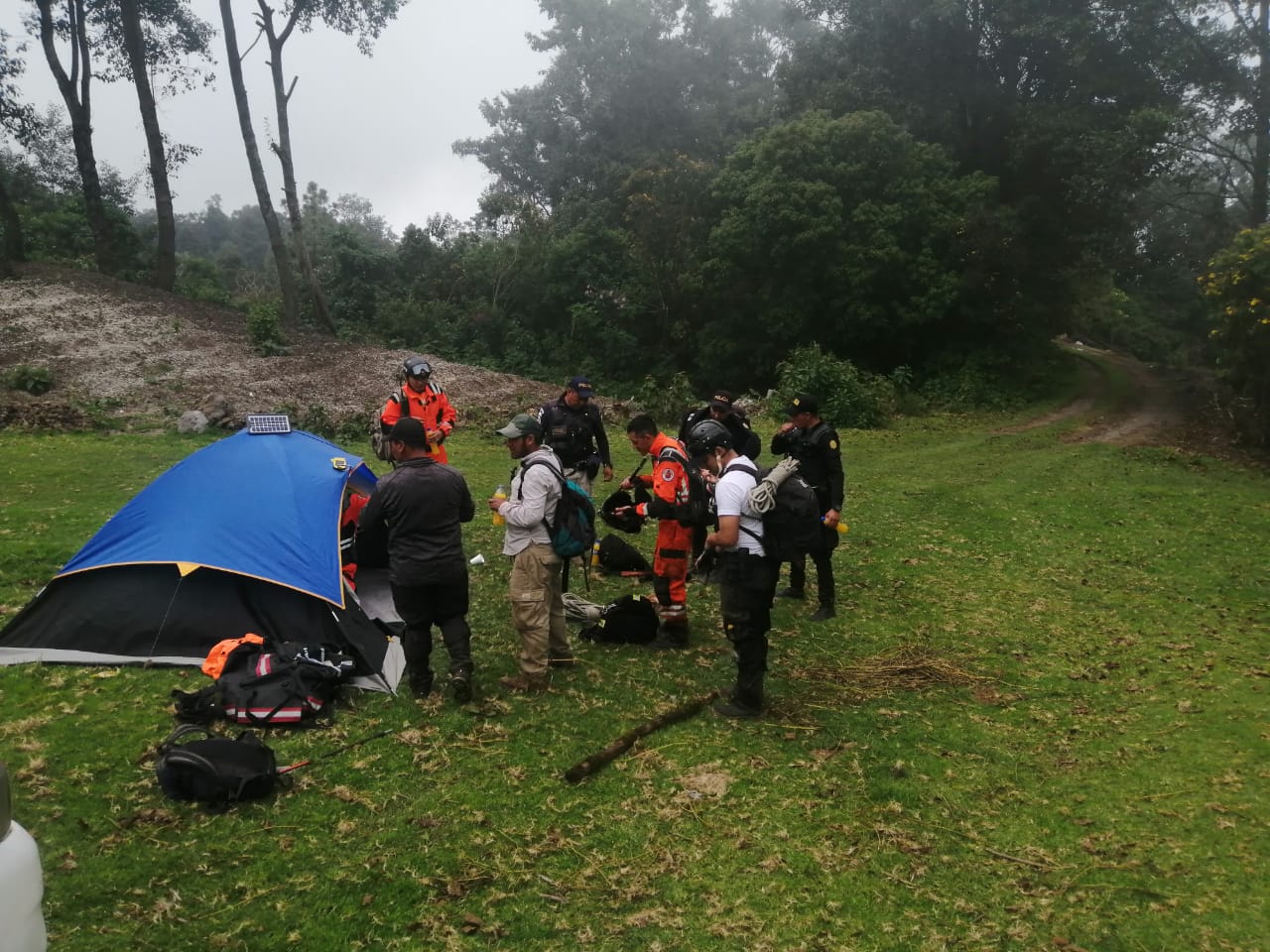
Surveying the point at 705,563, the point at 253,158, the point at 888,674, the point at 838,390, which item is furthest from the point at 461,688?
the point at 253,158

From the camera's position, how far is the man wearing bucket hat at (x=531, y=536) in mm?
5758

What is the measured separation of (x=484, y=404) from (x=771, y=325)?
411 inches

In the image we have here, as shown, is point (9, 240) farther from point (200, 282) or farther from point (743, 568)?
point (743, 568)

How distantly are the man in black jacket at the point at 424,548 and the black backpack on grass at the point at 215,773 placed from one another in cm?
130

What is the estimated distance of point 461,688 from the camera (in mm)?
5727

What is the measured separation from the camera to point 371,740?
205 inches

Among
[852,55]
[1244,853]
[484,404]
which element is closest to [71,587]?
[1244,853]

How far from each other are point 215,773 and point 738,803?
2.78 m

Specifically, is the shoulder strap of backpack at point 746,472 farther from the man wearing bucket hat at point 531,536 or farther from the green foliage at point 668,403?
the green foliage at point 668,403

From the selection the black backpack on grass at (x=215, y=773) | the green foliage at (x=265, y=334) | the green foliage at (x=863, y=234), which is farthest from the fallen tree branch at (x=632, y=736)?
the green foliage at (x=863, y=234)

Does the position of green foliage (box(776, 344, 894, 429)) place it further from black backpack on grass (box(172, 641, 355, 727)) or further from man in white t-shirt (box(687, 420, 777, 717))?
black backpack on grass (box(172, 641, 355, 727))

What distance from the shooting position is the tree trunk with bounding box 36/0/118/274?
2633 cm

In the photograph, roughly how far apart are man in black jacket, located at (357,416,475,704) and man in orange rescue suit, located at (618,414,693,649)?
1452 mm

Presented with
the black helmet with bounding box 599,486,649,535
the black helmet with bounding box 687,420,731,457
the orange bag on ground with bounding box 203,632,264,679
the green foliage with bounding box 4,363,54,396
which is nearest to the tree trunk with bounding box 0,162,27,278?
the green foliage with bounding box 4,363,54,396
